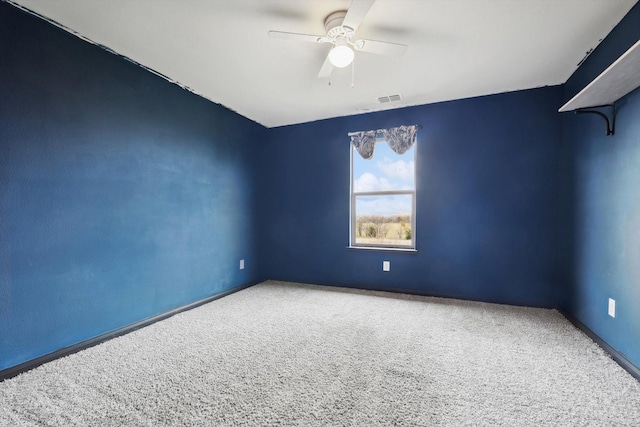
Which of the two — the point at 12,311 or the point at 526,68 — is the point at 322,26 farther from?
the point at 12,311

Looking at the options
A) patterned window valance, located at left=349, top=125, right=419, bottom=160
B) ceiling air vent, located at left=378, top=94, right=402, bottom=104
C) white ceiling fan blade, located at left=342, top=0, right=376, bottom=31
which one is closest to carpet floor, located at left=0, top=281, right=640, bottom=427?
patterned window valance, located at left=349, top=125, right=419, bottom=160

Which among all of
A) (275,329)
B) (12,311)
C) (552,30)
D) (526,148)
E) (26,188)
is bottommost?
(275,329)

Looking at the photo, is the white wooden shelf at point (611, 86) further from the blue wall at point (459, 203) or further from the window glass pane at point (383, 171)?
the window glass pane at point (383, 171)

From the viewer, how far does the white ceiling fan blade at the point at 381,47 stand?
1.86 m

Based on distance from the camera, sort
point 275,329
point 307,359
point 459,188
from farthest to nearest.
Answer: point 459,188 → point 275,329 → point 307,359

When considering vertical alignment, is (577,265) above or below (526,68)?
below

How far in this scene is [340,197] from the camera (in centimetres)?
380

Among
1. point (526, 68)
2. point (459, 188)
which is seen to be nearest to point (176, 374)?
point (459, 188)

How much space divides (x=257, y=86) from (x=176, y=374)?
2.61 m

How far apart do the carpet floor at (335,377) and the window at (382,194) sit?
1.23 m

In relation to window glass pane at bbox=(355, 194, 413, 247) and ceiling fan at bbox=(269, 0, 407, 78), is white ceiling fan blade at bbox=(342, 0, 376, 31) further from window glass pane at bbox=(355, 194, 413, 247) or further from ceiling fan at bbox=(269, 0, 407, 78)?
window glass pane at bbox=(355, 194, 413, 247)

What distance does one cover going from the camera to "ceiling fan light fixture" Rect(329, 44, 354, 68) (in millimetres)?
1820

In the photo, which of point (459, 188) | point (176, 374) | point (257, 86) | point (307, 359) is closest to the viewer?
point (176, 374)

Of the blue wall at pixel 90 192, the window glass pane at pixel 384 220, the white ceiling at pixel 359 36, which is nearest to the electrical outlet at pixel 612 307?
the window glass pane at pixel 384 220
